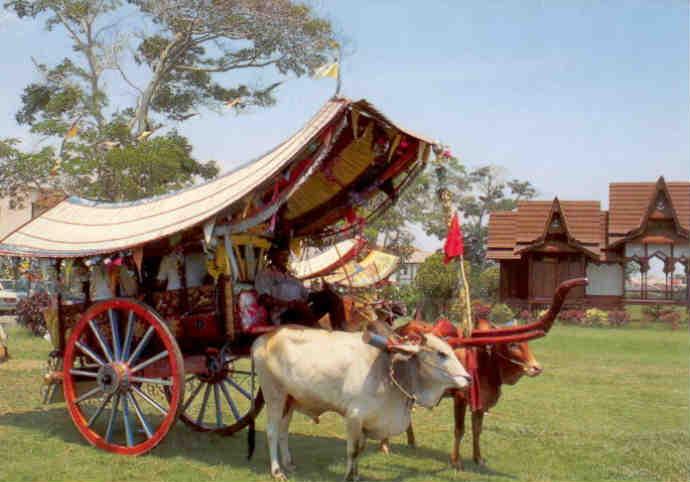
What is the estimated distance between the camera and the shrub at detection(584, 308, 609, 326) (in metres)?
29.7

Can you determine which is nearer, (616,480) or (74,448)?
(616,480)

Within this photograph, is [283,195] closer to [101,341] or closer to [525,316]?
[101,341]

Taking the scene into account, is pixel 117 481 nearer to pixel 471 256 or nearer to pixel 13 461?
pixel 13 461

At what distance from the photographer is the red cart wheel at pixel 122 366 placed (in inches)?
309

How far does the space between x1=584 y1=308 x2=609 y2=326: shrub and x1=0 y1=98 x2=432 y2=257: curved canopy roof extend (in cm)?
2239

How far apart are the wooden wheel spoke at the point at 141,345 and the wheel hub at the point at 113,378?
0.11 meters

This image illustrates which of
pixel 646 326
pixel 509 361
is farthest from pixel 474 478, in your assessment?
pixel 646 326

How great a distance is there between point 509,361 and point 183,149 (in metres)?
20.9

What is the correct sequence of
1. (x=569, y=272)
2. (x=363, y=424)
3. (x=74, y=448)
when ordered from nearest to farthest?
(x=363, y=424) < (x=74, y=448) < (x=569, y=272)

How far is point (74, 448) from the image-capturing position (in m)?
8.39

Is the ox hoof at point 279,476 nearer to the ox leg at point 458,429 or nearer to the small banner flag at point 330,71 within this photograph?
the ox leg at point 458,429

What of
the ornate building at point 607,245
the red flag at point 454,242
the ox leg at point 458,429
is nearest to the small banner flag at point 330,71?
the red flag at point 454,242

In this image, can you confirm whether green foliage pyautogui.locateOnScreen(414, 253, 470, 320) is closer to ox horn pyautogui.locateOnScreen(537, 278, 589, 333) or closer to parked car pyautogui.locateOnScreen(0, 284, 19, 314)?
parked car pyautogui.locateOnScreen(0, 284, 19, 314)

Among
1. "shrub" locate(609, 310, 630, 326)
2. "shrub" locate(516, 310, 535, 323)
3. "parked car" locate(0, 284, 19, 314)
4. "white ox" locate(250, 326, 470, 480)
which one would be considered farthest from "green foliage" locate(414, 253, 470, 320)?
"white ox" locate(250, 326, 470, 480)
